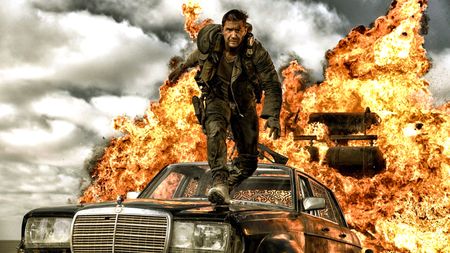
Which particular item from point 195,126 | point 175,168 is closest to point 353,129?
point 195,126

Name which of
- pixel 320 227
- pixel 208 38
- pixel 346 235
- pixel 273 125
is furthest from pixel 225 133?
pixel 346 235

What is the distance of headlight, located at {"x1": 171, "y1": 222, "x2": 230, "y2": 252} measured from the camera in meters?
4.23

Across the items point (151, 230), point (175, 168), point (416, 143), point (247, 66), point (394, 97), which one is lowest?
point (151, 230)

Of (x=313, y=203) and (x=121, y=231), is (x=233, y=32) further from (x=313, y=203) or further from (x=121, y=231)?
(x=121, y=231)

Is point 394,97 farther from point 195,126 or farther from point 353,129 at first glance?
point 195,126

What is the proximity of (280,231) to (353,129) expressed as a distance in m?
16.8

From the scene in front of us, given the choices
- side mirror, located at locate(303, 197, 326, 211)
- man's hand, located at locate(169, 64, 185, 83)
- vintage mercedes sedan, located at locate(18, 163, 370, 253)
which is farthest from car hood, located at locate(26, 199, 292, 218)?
man's hand, located at locate(169, 64, 185, 83)

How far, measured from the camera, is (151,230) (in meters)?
4.36

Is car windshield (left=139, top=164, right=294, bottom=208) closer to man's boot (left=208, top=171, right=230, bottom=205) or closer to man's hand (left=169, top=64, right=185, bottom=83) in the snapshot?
man's boot (left=208, top=171, right=230, bottom=205)

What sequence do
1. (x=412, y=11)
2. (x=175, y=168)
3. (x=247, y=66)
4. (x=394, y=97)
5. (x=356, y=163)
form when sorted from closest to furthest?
1. (x=247, y=66)
2. (x=175, y=168)
3. (x=356, y=163)
4. (x=394, y=97)
5. (x=412, y=11)

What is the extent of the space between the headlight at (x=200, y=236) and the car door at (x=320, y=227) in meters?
1.25

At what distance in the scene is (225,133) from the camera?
5570 mm

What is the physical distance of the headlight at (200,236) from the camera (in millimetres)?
4227

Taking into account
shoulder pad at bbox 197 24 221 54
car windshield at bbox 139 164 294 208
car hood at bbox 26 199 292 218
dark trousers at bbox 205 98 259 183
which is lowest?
car hood at bbox 26 199 292 218
